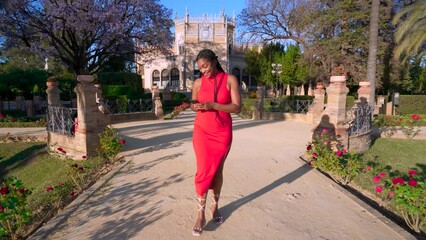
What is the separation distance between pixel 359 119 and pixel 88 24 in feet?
46.6

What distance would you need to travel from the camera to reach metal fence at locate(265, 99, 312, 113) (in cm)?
1595

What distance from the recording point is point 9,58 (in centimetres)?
3916

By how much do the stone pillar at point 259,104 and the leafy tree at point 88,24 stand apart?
8177 millimetres

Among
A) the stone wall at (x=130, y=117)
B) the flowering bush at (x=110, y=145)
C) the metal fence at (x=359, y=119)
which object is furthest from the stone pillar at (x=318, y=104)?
the flowering bush at (x=110, y=145)

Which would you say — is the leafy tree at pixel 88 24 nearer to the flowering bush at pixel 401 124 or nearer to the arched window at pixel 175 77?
the flowering bush at pixel 401 124

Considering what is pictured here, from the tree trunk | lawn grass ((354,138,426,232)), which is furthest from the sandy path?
the tree trunk

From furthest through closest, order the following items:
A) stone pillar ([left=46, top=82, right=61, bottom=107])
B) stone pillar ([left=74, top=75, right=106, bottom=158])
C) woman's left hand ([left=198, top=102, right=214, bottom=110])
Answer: stone pillar ([left=46, top=82, right=61, bottom=107]), stone pillar ([left=74, top=75, right=106, bottom=158]), woman's left hand ([left=198, top=102, right=214, bottom=110])

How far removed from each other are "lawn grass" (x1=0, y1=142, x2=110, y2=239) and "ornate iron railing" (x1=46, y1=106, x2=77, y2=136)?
81cm

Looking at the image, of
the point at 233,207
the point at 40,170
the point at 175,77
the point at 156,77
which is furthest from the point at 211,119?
the point at 156,77

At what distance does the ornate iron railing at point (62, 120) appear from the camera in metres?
7.35

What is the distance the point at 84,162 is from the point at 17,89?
69.1 feet

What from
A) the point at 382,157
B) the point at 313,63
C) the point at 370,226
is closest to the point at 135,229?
the point at 370,226

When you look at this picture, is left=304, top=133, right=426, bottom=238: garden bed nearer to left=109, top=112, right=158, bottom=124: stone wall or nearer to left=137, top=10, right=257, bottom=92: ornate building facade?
left=109, top=112, right=158, bottom=124: stone wall

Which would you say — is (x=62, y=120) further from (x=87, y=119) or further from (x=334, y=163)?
(x=334, y=163)
